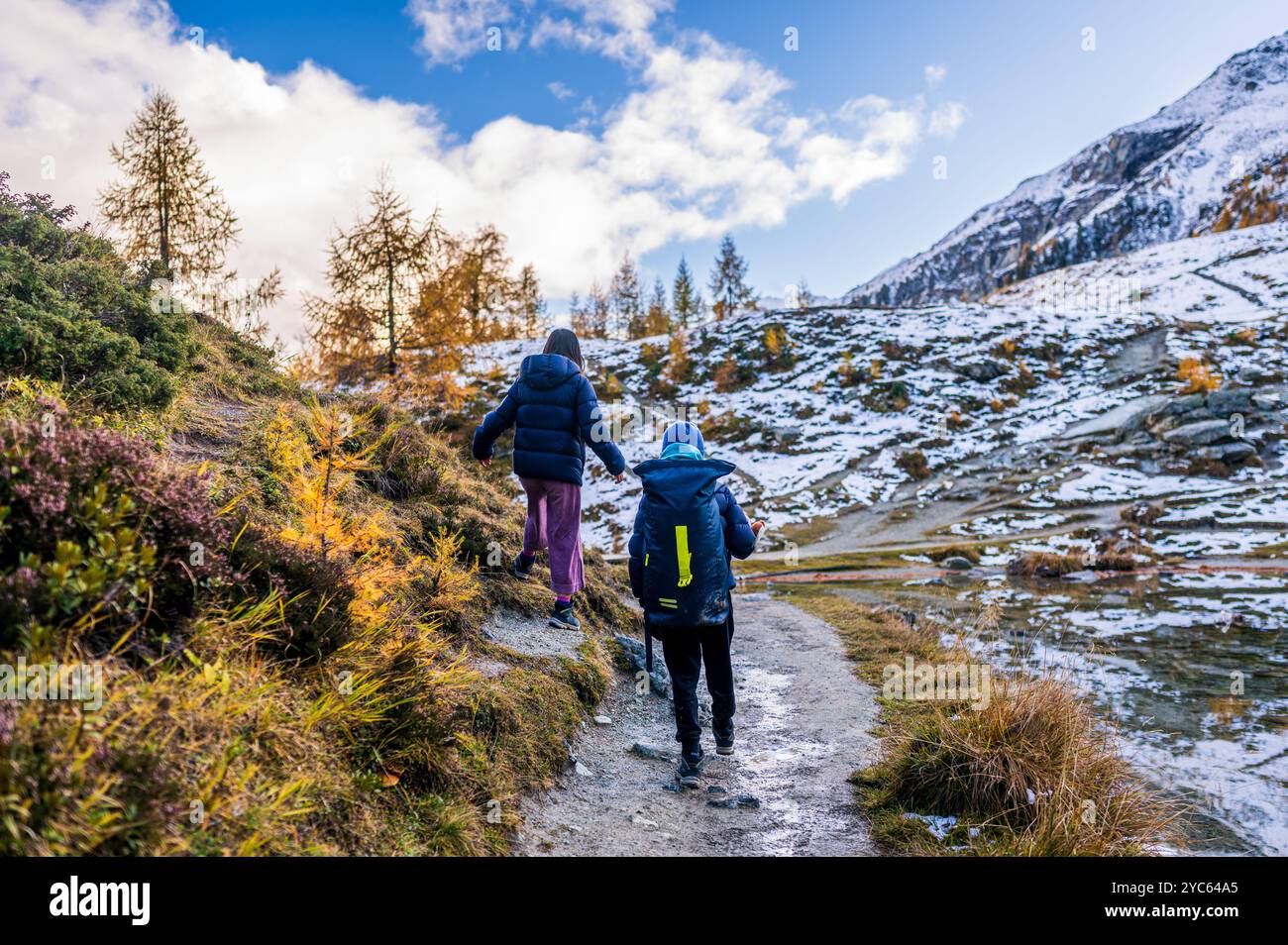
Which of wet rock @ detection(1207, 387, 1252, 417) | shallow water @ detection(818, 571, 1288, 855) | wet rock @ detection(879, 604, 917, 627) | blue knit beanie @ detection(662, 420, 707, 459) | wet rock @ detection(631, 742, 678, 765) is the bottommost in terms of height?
shallow water @ detection(818, 571, 1288, 855)

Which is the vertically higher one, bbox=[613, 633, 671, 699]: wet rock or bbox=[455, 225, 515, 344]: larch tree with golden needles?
bbox=[455, 225, 515, 344]: larch tree with golden needles

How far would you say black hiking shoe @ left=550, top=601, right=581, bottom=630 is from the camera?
6.64 meters

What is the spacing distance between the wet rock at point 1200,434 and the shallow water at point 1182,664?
16626mm

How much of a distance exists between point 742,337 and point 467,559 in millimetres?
51299

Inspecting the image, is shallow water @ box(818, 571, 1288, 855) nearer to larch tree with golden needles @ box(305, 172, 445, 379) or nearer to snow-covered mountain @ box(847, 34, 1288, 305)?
larch tree with golden needles @ box(305, 172, 445, 379)

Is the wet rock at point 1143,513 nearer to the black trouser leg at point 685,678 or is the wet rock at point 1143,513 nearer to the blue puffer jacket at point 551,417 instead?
the black trouser leg at point 685,678

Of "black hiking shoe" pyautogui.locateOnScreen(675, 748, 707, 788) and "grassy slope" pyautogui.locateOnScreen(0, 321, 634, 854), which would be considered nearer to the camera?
"grassy slope" pyautogui.locateOnScreen(0, 321, 634, 854)

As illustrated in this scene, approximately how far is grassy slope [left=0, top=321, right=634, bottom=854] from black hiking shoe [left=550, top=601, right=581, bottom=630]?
1.19 feet

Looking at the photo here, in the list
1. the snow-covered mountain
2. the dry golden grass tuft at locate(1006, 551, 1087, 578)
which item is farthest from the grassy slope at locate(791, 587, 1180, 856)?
the snow-covered mountain

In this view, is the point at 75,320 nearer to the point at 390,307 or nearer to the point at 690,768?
the point at 690,768

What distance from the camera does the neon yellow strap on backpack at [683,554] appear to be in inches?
179
